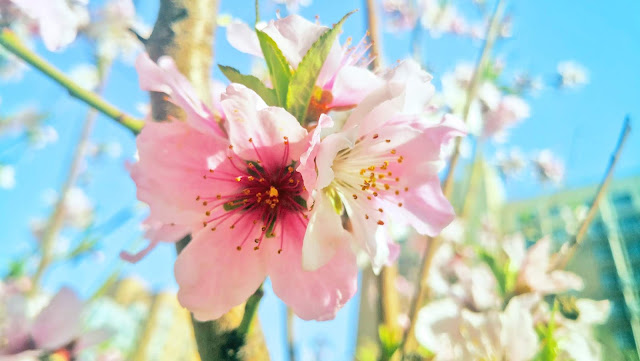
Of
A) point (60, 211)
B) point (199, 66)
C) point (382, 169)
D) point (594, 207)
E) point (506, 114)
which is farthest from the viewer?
point (60, 211)

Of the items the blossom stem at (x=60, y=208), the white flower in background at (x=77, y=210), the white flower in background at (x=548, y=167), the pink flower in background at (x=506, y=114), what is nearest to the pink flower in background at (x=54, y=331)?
the blossom stem at (x=60, y=208)

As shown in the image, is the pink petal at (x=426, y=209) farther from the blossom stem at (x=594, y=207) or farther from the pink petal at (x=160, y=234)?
the blossom stem at (x=594, y=207)

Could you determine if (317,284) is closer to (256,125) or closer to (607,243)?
(256,125)

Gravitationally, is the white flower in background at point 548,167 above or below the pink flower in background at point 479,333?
below

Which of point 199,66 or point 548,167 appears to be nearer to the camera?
point 199,66

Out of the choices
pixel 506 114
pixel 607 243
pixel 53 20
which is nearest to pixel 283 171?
pixel 53 20

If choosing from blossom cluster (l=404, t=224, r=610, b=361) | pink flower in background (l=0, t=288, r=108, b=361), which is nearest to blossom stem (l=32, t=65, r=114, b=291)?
pink flower in background (l=0, t=288, r=108, b=361)

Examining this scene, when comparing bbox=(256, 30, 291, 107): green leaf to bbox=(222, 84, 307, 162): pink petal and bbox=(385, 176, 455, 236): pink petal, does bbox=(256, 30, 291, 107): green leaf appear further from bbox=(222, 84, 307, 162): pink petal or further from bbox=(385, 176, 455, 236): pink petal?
bbox=(385, 176, 455, 236): pink petal
